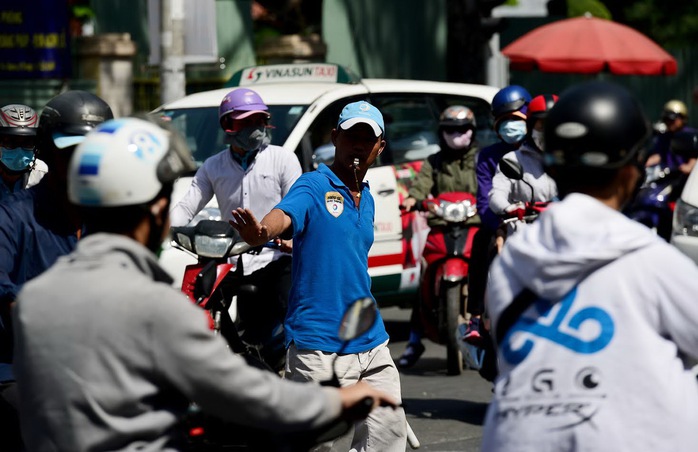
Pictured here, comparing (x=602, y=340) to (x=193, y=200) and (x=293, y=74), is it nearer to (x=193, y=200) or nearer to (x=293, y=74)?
(x=193, y=200)

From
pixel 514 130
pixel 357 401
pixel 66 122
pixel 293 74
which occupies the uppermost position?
pixel 66 122

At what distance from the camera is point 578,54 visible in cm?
1922

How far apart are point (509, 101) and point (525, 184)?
837 millimetres

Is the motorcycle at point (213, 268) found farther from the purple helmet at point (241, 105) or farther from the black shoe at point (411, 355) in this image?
the black shoe at point (411, 355)

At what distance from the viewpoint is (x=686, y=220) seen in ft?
29.4

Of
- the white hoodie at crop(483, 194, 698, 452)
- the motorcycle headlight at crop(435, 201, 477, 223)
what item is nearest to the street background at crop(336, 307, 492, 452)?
the motorcycle headlight at crop(435, 201, 477, 223)

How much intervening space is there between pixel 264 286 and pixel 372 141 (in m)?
2.12

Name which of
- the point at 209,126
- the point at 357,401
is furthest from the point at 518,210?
the point at 357,401

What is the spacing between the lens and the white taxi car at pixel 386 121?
9875 millimetres

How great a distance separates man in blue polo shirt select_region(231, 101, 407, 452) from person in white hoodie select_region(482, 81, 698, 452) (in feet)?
7.45

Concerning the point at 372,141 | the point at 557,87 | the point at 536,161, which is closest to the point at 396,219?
the point at 536,161

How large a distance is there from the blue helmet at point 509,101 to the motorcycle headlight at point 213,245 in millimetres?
2500

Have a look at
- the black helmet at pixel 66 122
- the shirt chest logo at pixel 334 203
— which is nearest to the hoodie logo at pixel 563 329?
the black helmet at pixel 66 122

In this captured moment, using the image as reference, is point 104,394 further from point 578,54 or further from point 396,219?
point 578,54
